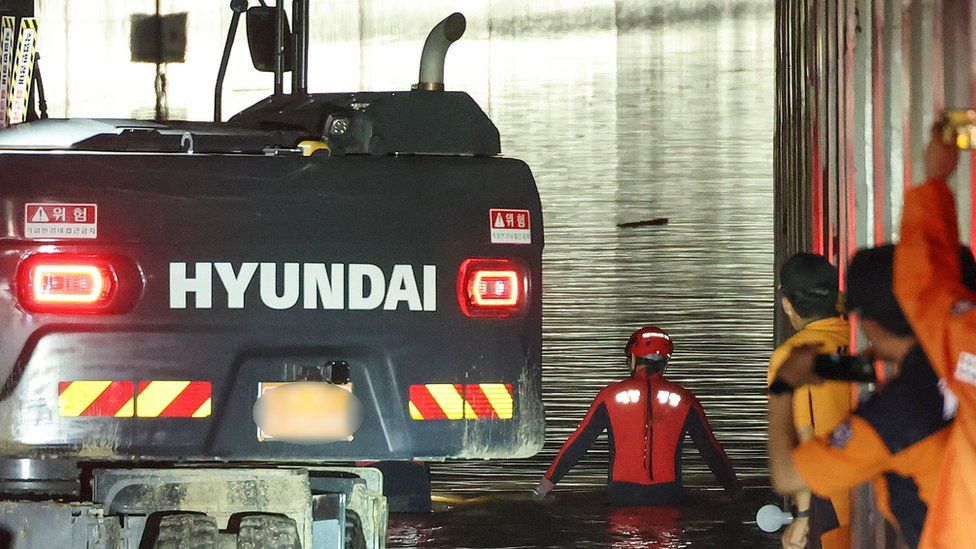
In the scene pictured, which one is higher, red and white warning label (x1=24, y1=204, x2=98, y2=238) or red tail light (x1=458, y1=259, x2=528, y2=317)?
red and white warning label (x1=24, y1=204, x2=98, y2=238)

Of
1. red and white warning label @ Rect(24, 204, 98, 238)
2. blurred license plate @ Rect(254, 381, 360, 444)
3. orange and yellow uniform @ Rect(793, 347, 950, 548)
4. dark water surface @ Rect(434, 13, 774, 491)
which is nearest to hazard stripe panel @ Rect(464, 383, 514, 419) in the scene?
blurred license plate @ Rect(254, 381, 360, 444)

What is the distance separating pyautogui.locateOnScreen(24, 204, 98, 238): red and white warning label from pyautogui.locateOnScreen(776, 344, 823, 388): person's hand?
269 centimetres

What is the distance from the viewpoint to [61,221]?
5.66 m

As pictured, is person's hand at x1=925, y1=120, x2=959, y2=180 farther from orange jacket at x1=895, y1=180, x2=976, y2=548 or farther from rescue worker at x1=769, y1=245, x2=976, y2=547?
rescue worker at x1=769, y1=245, x2=976, y2=547

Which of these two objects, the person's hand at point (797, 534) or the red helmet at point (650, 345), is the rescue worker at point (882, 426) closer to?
the person's hand at point (797, 534)

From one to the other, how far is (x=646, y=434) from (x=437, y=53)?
16.3ft

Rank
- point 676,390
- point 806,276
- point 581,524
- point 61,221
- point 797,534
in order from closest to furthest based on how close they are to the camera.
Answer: point 61,221 < point 806,276 < point 797,534 < point 581,524 < point 676,390

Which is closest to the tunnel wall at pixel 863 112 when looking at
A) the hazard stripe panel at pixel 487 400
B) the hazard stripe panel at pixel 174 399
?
the hazard stripe panel at pixel 487 400

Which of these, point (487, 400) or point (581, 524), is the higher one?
point (487, 400)

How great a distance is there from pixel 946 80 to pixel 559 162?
6.72 meters

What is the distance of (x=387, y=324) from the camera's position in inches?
229

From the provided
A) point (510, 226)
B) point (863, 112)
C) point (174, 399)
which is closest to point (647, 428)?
point (863, 112)

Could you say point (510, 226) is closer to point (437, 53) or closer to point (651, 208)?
point (437, 53)

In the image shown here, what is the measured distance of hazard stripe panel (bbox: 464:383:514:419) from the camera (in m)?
5.88
